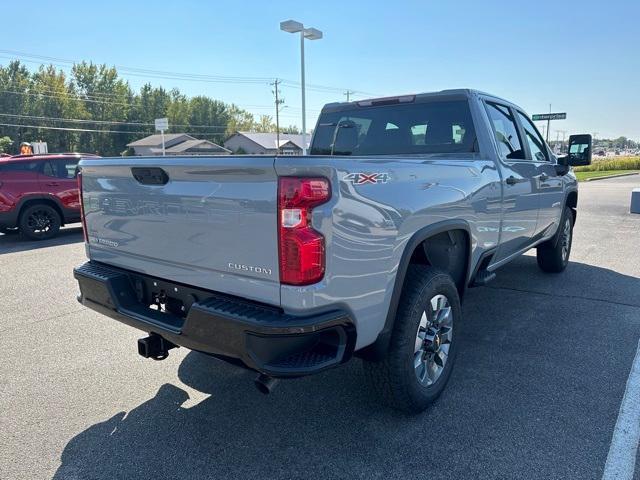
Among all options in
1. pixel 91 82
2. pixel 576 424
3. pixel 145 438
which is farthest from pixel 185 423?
pixel 91 82

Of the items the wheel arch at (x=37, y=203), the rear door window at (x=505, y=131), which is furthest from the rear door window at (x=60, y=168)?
the rear door window at (x=505, y=131)

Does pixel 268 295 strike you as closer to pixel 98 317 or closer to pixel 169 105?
pixel 98 317

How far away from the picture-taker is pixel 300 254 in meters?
2.11

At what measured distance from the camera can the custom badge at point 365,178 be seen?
2.21 m

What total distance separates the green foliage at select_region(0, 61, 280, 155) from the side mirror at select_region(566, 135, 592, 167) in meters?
71.7

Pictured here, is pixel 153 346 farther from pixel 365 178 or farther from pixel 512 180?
pixel 512 180

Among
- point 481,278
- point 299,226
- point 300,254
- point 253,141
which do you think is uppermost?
point 253,141

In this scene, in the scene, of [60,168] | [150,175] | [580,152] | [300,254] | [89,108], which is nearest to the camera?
[300,254]

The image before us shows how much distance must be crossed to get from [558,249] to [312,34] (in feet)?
49.9

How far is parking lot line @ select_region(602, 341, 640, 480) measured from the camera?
2398 millimetres

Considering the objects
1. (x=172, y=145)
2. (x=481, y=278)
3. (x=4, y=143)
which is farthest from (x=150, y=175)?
(x=172, y=145)

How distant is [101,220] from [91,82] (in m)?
80.2

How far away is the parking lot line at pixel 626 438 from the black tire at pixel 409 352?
97cm

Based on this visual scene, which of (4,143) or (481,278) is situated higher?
(4,143)
